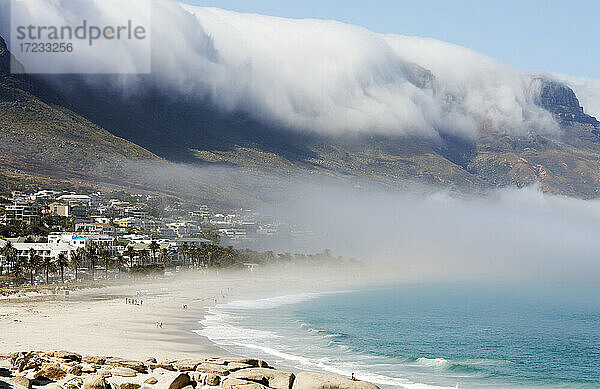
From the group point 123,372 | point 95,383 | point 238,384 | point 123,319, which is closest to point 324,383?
point 238,384

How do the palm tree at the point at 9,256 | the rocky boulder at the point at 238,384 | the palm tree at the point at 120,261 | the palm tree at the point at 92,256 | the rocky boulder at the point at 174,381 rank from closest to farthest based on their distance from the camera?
the rocky boulder at the point at 238,384 → the rocky boulder at the point at 174,381 → the palm tree at the point at 9,256 → the palm tree at the point at 92,256 → the palm tree at the point at 120,261

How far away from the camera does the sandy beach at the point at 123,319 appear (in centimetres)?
5203

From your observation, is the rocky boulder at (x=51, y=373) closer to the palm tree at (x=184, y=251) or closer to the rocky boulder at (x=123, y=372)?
the rocky boulder at (x=123, y=372)

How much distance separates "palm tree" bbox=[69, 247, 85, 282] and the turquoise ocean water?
39882 millimetres

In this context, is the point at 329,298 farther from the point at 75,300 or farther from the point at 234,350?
the point at 234,350

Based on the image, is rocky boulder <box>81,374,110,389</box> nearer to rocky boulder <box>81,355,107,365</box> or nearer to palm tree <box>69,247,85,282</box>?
rocky boulder <box>81,355,107,365</box>

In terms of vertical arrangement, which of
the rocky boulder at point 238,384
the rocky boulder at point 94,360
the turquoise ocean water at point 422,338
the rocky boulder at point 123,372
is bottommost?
the turquoise ocean water at point 422,338

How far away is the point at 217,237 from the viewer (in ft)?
624

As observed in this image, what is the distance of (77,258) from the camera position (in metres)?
126

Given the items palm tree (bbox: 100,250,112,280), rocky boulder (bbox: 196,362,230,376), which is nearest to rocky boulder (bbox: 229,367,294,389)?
rocky boulder (bbox: 196,362,230,376)

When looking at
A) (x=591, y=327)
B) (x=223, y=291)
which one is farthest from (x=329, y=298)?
(x=591, y=327)

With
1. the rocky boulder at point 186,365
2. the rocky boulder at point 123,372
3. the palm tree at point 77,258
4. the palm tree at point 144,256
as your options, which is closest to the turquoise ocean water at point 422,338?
the rocky boulder at point 186,365

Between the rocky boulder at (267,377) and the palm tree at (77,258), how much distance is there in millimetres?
96553

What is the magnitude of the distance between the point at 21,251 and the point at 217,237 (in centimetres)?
6884
